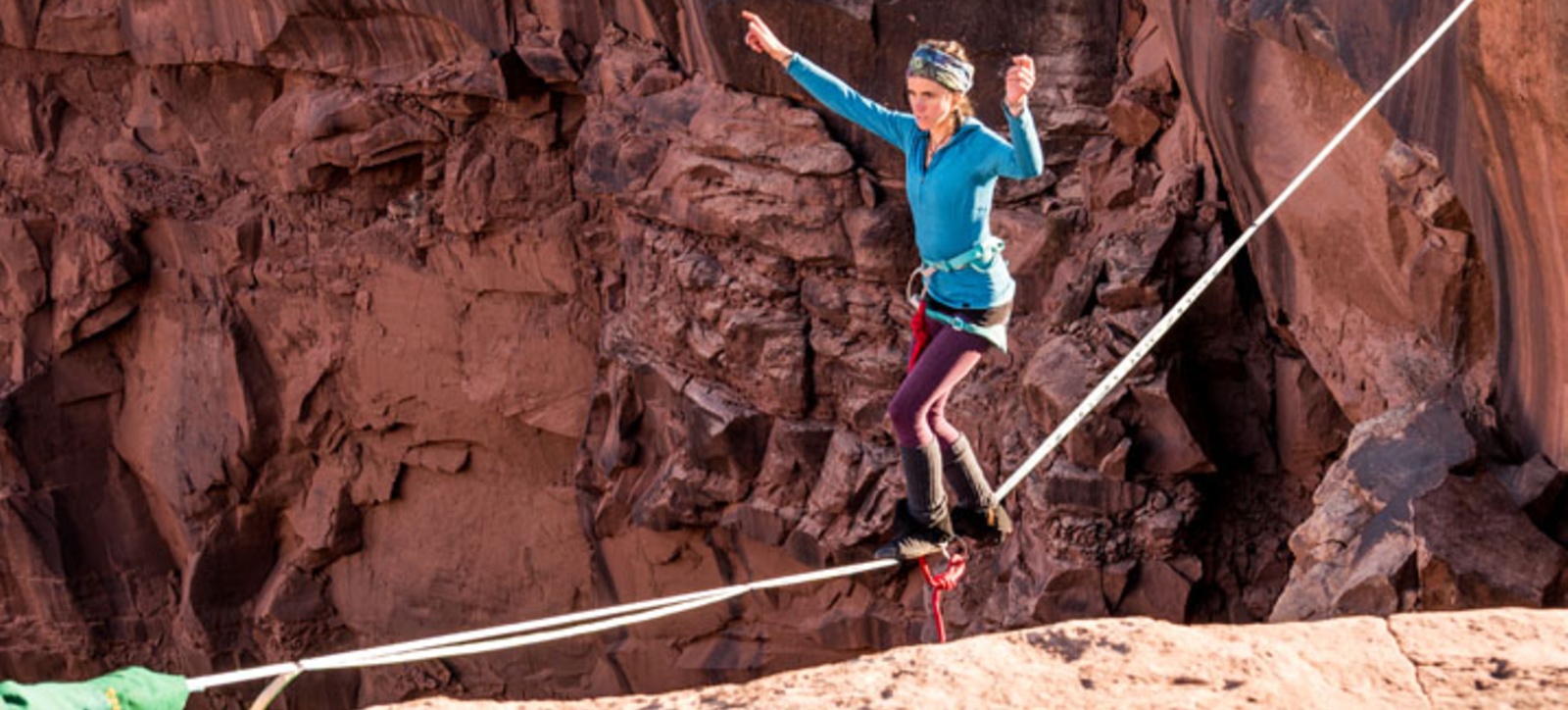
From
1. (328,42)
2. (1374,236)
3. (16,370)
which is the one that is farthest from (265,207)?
(1374,236)

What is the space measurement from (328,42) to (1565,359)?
9.67 meters

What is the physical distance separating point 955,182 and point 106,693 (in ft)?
9.53

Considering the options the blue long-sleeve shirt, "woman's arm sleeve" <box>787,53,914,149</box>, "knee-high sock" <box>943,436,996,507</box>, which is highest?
"woman's arm sleeve" <box>787,53,914,149</box>

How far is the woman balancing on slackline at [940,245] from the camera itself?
207 inches

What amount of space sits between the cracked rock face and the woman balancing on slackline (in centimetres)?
143

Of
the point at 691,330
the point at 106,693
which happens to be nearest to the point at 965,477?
the point at 106,693

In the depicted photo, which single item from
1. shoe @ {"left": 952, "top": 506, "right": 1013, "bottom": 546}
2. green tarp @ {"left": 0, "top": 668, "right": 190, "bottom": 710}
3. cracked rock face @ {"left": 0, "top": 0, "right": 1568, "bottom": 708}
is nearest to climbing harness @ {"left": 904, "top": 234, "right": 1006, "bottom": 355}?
shoe @ {"left": 952, "top": 506, "right": 1013, "bottom": 546}

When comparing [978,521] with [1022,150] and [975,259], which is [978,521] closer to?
[975,259]

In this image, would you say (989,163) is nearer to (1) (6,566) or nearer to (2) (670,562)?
(2) (670,562)

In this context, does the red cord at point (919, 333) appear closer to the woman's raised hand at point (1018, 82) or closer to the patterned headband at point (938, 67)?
the patterned headband at point (938, 67)

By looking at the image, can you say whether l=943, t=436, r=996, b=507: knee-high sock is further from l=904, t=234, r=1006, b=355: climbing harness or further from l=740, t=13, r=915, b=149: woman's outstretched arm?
l=740, t=13, r=915, b=149: woman's outstretched arm

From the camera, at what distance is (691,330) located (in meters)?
11.6

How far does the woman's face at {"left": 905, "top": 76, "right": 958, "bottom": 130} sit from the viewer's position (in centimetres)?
524

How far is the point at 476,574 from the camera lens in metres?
13.7
